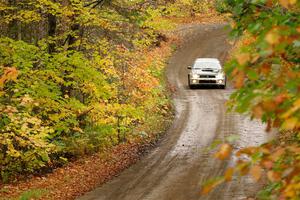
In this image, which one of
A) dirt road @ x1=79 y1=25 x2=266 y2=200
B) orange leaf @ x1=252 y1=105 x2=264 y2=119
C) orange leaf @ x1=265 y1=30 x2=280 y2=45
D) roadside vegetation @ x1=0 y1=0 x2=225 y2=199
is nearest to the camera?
orange leaf @ x1=265 y1=30 x2=280 y2=45

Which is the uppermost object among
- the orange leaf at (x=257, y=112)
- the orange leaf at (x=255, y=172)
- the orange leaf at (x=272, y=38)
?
the orange leaf at (x=272, y=38)

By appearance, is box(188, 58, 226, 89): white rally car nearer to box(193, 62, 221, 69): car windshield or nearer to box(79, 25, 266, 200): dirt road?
box(193, 62, 221, 69): car windshield

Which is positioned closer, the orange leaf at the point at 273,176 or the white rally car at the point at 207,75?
the orange leaf at the point at 273,176

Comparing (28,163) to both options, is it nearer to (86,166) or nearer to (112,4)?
(86,166)

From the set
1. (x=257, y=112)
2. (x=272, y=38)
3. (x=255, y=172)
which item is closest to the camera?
(x=272, y=38)

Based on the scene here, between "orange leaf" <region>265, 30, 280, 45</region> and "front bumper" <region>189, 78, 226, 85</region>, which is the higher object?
"orange leaf" <region>265, 30, 280, 45</region>

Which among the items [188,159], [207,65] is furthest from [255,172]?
[207,65]

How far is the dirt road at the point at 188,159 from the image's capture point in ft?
40.1

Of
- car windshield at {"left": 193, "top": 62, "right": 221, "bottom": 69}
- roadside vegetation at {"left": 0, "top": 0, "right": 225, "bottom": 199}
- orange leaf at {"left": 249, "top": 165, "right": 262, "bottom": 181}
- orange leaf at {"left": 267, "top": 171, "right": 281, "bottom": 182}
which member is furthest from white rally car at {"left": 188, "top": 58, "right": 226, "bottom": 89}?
orange leaf at {"left": 249, "top": 165, "right": 262, "bottom": 181}

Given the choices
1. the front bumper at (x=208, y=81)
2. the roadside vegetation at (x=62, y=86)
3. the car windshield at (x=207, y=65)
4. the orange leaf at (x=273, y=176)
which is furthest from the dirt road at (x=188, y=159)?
the orange leaf at (x=273, y=176)

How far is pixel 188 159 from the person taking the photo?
15438mm

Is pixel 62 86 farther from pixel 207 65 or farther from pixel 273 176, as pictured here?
pixel 207 65

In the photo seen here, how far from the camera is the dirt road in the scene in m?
12.2

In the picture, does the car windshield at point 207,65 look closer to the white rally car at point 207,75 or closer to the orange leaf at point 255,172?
the white rally car at point 207,75
